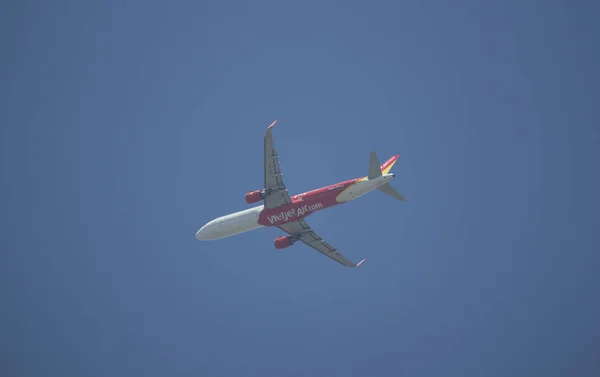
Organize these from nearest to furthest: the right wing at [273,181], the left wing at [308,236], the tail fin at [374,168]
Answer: the tail fin at [374,168] < the right wing at [273,181] < the left wing at [308,236]

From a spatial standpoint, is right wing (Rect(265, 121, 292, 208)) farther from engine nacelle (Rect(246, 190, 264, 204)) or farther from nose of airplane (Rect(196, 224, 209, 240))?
nose of airplane (Rect(196, 224, 209, 240))

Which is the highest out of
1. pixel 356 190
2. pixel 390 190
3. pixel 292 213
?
pixel 356 190

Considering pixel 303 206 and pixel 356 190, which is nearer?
pixel 356 190

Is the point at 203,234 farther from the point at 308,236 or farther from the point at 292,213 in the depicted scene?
the point at 308,236

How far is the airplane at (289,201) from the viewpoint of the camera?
5347 centimetres

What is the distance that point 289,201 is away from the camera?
56.8 m

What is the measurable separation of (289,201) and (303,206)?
4.96ft

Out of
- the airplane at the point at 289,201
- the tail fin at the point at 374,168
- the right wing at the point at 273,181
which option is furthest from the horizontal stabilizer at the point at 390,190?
the right wing at the point at 273,181

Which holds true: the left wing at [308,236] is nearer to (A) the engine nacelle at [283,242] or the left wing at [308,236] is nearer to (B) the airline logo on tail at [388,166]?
(A) the engine nacelle at [283,242]

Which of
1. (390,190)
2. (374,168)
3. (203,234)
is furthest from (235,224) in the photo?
(390,190)

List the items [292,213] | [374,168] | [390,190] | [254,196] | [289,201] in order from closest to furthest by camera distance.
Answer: [374,168]
[390,190]
[254,196]
[289,201]
[292,213]

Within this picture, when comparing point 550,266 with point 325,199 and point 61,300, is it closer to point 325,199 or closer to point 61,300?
point 325,199

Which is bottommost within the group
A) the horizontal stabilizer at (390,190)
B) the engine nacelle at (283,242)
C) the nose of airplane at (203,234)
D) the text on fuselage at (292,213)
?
the engine nacelle at (283,242)

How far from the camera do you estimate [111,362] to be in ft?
348
